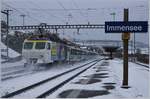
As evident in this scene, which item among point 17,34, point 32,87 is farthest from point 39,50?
point 17,34

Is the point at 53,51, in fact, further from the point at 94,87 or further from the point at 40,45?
the point at 94,87

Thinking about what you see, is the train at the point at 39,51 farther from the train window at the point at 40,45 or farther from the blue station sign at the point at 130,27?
the blue station sign at the point at 130,27

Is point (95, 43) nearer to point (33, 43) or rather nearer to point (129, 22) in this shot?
point (33, 43)

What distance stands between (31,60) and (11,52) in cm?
3461

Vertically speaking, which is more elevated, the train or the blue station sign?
the blue station sign

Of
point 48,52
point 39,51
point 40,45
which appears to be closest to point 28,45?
point 40,45

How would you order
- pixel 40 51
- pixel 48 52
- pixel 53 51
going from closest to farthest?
pixel 48 52 → pixel 40 51 → pixel 53 51

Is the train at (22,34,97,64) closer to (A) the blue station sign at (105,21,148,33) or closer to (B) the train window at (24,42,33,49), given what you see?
(B) the train window at (24,42,33,49)

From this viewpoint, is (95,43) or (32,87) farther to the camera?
(95,43)

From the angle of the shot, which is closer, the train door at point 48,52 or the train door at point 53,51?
the train door at point 48,52

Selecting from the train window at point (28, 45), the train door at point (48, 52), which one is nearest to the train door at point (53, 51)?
the train door at point (48, 52)

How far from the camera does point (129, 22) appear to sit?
19.1 metres

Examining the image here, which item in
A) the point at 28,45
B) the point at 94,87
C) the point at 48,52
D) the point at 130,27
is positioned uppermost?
the point at 130,27

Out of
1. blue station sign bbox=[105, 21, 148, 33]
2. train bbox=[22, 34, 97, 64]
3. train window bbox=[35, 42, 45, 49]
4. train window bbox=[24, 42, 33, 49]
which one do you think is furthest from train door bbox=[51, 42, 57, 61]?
blue station sign bbox=[105, 21, 148, 33]
